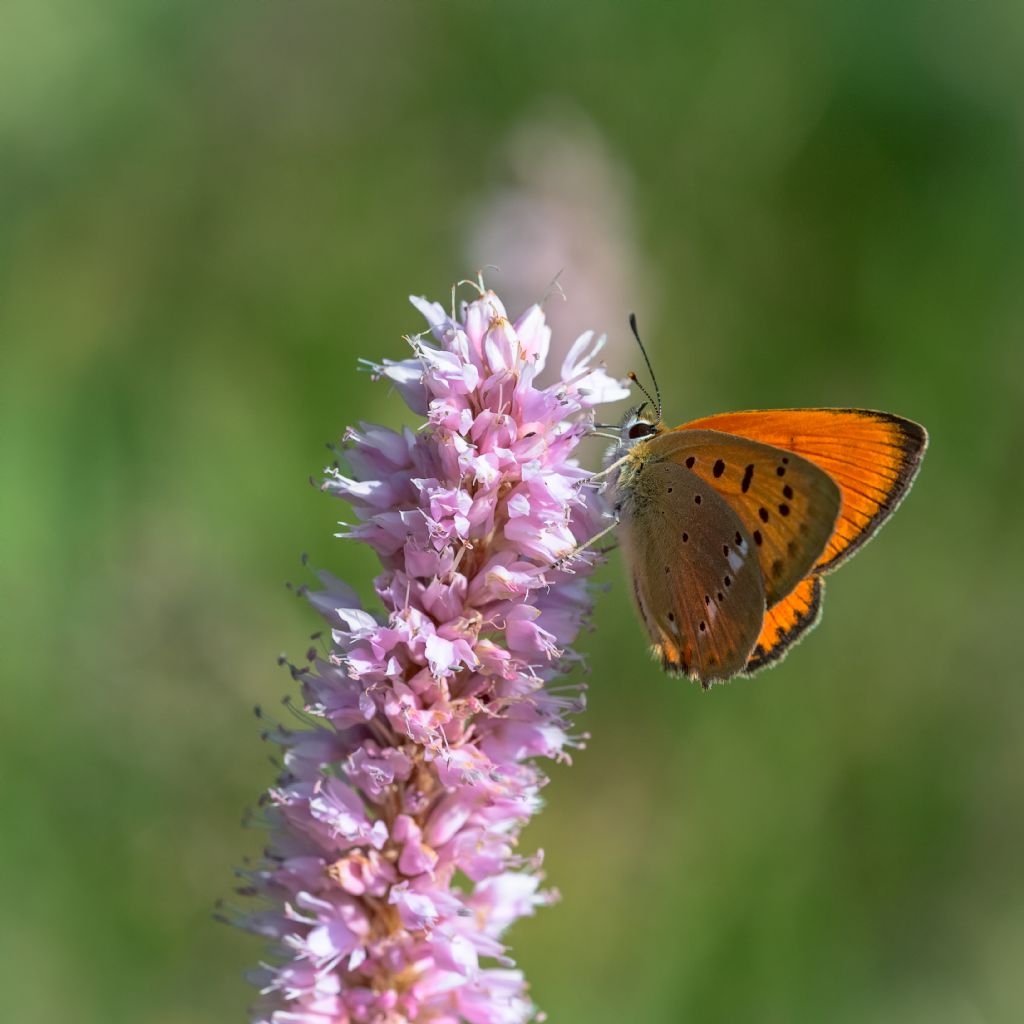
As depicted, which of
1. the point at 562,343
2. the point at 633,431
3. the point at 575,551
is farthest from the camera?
the point at 562,343

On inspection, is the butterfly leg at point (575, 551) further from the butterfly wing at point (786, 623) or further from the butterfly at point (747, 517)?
the butterfly wing at point (786, 623)

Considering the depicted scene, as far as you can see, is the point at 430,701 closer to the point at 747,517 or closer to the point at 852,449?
the point at 747,517

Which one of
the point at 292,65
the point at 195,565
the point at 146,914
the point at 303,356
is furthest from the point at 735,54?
the point at 146,914

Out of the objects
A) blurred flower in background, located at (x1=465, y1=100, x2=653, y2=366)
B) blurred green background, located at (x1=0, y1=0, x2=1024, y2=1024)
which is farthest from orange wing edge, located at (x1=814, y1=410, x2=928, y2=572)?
blurred flower in background, located at (x1=465, y1=100, x2=653, y2=366)

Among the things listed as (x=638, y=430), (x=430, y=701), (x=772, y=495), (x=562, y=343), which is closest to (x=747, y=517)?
(x=772, y=495)

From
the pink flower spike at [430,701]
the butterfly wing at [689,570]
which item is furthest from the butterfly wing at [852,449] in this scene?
the pink flower spike at [430,701]

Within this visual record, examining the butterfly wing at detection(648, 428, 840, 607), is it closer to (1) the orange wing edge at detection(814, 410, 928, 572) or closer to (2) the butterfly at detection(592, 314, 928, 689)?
(2) the butterfly at detection(592, 314, 928, 689)

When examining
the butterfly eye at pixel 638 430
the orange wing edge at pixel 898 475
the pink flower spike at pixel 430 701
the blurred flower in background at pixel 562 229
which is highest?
the blurred flower in background at pixel 562 229
